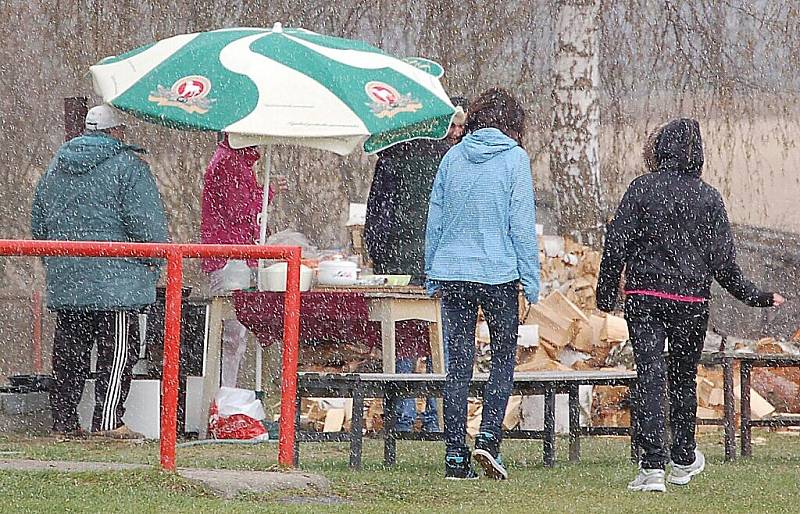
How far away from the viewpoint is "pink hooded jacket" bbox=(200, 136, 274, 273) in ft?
32.4

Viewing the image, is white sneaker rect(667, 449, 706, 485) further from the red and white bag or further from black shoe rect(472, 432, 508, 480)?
the red and white bag

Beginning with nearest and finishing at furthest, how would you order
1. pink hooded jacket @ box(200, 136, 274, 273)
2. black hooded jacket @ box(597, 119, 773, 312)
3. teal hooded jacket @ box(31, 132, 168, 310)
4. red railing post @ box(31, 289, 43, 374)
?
black hooded jacket @ box(597, 119, 773, 312)
teal hooded jacket @ box(31, 132, 168, 310)
pink hooded jacket @ box(200, 136, 274, 273)
red railing post @ box(31, 289, 43, 374)

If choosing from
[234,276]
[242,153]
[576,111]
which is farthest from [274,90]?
[576,111]

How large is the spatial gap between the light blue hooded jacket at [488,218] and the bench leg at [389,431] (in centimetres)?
115

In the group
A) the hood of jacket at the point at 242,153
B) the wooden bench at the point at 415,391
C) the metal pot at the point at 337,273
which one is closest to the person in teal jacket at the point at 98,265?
the hood of jacket at the point at 242,153

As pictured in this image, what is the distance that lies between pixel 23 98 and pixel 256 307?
18.8 feet

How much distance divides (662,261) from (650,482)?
98 centimetres

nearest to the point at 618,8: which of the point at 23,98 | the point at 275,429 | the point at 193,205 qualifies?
the point at 193,205

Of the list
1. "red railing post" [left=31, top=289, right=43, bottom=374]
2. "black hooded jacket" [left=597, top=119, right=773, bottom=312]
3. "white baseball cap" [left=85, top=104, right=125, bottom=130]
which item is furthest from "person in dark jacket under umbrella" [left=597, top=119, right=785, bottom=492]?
"red railing post" [left=31, top=289, right=43, bottom=374]

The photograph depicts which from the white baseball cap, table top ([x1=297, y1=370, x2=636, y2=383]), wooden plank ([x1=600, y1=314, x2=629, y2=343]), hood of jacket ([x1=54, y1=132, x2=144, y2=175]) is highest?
the white baseball cap

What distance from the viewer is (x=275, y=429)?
33.5 feet

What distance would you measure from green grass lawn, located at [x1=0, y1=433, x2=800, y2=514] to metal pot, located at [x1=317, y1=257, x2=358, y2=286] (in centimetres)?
98

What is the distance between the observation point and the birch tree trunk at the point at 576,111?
536 inches

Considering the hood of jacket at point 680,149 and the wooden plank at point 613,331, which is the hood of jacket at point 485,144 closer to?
the hood of jacket at point 680,149
